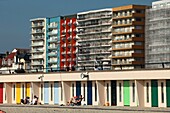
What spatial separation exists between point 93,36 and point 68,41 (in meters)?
9.95

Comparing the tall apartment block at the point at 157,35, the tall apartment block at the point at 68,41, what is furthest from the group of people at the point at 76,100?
the tall apartment block at the point at 68,41

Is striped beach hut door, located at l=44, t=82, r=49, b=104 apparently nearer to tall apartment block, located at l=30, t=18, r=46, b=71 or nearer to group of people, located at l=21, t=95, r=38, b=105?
group of people, located at l=21, t=95, r=38, b=105

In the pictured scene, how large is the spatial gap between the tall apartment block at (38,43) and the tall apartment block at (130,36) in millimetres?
32225

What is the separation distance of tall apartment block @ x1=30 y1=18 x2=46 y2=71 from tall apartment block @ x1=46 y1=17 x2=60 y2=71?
134cm

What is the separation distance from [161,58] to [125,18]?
38.6 feet

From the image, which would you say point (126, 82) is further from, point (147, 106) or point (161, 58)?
point (161, 58)

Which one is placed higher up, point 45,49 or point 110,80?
point 45,49

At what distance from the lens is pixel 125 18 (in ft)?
395

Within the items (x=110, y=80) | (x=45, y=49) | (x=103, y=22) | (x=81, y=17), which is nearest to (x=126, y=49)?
(x=103, y=22)

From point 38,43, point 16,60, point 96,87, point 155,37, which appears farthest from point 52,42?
point 96,87

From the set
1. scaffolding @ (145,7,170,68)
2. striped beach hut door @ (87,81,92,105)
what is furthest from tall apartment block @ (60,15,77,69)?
striped beach hut door @ (87,81,92,105)

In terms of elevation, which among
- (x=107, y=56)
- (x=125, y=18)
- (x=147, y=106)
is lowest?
(x=147, y=106)

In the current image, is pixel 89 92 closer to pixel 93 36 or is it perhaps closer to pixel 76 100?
pixel 76 100

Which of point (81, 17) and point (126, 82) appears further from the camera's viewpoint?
point (81, 17)
